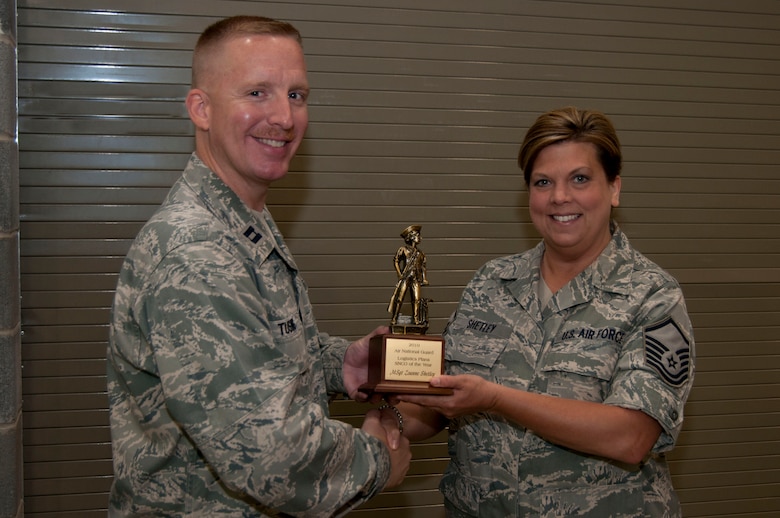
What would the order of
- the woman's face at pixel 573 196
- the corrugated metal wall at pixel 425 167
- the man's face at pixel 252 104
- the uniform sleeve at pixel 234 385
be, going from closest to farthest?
the uniform sleeve at pixel 234 385
the man's face at pixel 252 104
the woman's face at pixel 573 196
the corrugated metal wall at pixel 425 167

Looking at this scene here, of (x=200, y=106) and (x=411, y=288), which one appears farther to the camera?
(x=411, y=288)

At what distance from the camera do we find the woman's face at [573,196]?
2402mm

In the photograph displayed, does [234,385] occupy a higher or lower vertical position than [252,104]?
lower

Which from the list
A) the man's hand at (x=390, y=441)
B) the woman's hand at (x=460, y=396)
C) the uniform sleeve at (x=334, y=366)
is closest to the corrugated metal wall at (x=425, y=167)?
the uniform sleeve at (x=334, y=366)

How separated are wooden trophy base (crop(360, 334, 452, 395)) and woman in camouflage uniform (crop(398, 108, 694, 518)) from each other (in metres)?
0.04

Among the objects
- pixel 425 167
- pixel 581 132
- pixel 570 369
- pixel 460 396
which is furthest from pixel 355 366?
pixel 425 167

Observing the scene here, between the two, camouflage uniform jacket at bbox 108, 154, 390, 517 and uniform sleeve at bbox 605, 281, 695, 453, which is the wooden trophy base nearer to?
camouflage uniform jacket at bbox 108, 154, 390, 517

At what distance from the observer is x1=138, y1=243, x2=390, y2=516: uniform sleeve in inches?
A: 64.2

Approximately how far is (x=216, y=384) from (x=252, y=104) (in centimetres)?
72

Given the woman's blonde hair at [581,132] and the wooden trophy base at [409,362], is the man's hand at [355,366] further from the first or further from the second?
the woman's blonde hair at [581,132]

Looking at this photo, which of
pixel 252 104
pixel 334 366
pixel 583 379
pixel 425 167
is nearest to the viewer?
pixel 252 104

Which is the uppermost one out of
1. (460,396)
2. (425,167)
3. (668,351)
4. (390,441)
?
(425,167)

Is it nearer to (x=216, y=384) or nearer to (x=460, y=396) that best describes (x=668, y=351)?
(x=460, y=396)

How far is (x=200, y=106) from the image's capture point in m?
2.02
